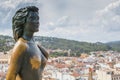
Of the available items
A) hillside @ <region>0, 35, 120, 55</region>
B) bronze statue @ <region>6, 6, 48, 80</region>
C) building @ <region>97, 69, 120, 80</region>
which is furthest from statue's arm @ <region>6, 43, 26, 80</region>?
hillside @ <region>0, 35, 120, 55</region>

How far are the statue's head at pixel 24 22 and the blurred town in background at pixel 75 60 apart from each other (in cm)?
1883

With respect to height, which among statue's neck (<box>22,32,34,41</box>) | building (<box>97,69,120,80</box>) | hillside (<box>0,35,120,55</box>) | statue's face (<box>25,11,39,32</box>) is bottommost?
building (<box>97,69,120,80</box>)

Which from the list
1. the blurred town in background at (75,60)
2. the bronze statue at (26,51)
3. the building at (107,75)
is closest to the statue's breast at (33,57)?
the bronze statue at (26,51)

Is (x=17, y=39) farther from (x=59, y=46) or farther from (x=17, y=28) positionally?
(x=59, y=46)

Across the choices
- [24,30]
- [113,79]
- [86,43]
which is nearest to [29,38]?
[24,30]

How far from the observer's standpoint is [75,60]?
73.2 metres

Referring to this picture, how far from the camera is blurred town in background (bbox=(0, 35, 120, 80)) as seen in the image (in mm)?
46431

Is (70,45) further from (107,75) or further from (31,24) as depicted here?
(31,24)

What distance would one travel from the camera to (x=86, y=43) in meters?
108

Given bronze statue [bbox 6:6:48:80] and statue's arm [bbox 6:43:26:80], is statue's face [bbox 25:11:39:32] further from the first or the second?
statue's arm [bbox 6:43:26:80]

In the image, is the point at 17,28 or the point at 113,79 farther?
the point at 113,79

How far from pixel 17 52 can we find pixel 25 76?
0.13 meters

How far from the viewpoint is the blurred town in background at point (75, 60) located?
4643cm

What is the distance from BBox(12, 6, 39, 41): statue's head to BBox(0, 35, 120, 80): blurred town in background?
61.8 feet
